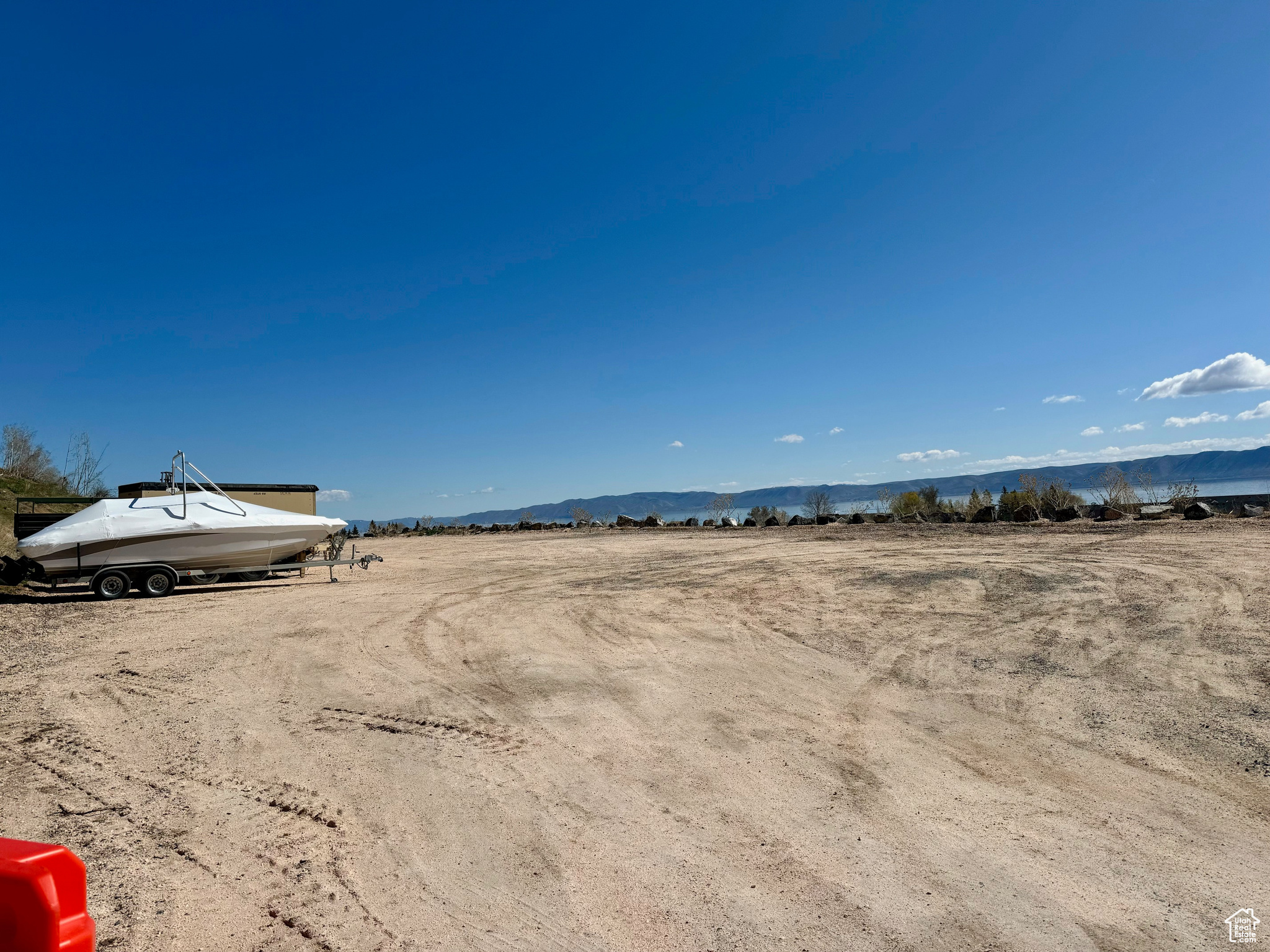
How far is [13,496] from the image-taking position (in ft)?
66.7

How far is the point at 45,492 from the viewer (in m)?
24.1

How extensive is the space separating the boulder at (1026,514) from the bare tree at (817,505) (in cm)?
845

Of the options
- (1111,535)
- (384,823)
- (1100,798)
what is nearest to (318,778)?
(384,823)

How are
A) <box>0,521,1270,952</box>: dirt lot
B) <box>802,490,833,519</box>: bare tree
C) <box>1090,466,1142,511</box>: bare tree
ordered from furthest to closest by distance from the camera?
<box>802,490,833,519</box>: bare tree, <box>1090,466,1142,511</box>: bare tree, <box>0,521,1270,952</box>: dirt lot

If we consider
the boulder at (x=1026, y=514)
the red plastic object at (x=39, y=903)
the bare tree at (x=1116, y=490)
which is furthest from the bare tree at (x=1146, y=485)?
the red plastic object at (x=39, y=903)

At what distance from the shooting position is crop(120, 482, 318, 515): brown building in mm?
15656

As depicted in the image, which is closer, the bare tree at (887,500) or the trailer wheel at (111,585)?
the trailer wheel at (111,585)

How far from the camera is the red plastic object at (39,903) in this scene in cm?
107

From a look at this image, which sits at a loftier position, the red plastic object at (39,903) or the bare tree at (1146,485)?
the bare tree at (1146,485)

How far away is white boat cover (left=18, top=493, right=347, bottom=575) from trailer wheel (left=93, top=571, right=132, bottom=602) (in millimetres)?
194

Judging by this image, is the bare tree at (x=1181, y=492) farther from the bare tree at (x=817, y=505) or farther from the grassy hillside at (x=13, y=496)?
the grassy hillside at (x=13, y=496)

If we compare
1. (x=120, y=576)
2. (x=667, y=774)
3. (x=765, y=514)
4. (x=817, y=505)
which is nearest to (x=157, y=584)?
(x=120, y=576)

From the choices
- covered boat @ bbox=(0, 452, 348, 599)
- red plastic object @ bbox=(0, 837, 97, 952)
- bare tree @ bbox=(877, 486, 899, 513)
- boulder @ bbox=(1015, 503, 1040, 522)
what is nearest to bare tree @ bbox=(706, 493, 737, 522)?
bare tree @ bbox=(877, 486, 899, 513)

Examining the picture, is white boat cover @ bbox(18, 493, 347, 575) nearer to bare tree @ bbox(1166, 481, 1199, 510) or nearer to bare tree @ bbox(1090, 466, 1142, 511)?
bare tree @ bbox(1090, 466, 1142, 511)
